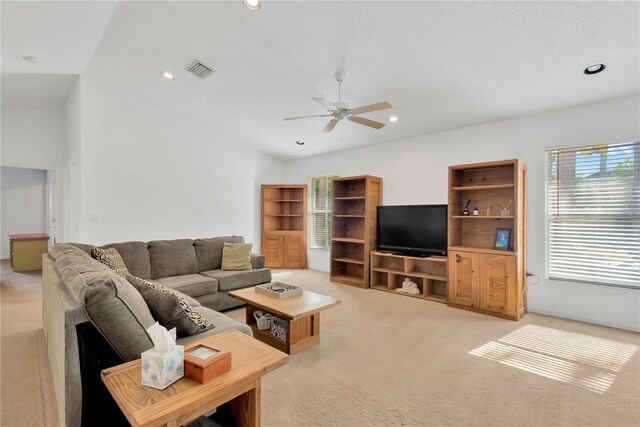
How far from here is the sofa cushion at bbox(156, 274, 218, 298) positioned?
3.65 meters

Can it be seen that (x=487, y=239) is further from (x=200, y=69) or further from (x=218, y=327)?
(x=200, y=69)

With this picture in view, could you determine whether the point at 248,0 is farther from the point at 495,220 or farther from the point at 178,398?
the point at 495,220

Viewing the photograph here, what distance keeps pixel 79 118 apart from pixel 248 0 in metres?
3.66

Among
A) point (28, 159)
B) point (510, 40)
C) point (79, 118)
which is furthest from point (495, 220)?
point (28, 159)

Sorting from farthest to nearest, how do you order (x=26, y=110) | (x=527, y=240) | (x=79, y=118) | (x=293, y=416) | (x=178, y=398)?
1. (x=26, y=110)
2. (x=79, y=118)
3. (x=527, y=240)
4. (x=293, y=416)
5. (x=178, y=398)

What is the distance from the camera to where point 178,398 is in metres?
1.18

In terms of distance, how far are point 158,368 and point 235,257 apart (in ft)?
11.1

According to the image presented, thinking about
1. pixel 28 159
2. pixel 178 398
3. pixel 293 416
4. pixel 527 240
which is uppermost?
pixel 28 159

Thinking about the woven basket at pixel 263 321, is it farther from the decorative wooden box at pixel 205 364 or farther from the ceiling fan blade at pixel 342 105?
the ceiling fan blade at pixel 342 105

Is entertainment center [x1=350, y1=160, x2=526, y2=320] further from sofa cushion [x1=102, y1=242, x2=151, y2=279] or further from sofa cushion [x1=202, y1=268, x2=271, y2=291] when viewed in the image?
sofa cushion [x1=102, y1=242, x2=151, y2=279]

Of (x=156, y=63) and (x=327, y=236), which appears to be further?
(x=327, y=236)

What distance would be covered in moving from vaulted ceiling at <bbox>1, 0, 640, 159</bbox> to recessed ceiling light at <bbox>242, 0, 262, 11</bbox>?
66mm

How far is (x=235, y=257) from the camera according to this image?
4555 mm

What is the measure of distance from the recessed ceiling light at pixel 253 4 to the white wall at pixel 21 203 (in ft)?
27.9
